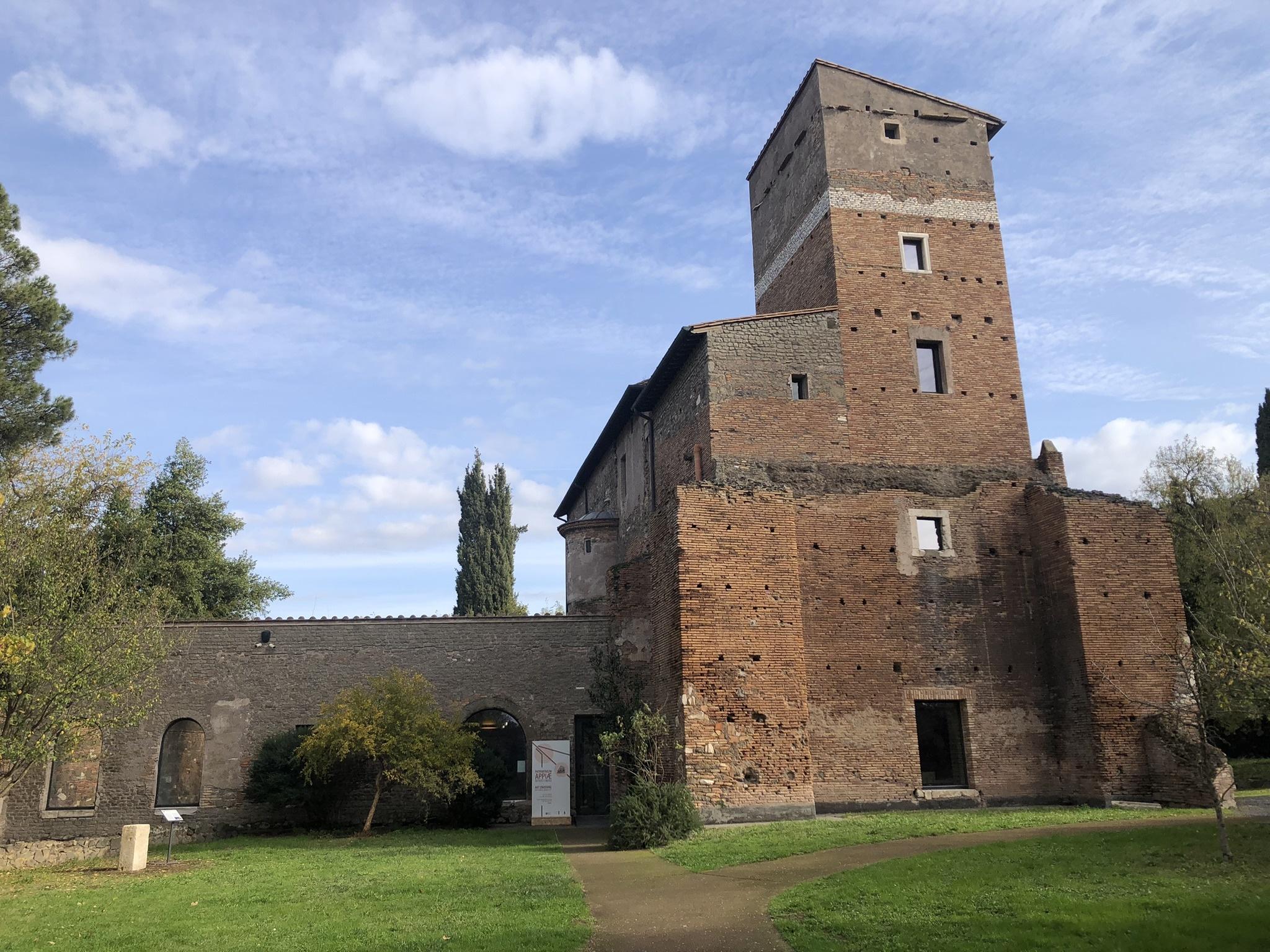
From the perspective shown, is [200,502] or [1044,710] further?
[200,502]

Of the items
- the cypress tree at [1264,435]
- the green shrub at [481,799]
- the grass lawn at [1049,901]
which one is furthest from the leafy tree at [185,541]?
the cypress tree at [1264,435]

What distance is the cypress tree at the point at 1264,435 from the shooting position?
3438 cm

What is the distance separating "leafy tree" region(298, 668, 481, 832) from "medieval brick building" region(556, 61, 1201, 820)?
4.10 metres

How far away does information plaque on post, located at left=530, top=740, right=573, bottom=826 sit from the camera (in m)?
18.4

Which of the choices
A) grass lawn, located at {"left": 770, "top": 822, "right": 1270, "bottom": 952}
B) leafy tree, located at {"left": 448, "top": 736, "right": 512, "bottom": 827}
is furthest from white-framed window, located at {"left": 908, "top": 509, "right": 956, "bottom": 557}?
leafy tree, located at {"left": 448, "top": 736, "right": 512, "bottom": 827}

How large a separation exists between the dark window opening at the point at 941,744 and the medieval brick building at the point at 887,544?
7 centimetres

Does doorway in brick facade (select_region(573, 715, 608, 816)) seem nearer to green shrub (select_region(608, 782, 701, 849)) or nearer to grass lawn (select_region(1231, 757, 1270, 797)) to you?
green shrub (select_region(608, 782, 701, 849))

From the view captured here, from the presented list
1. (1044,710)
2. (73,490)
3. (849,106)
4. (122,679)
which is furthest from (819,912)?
(73,490)

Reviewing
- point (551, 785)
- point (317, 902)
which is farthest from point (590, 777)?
point (317, 902)

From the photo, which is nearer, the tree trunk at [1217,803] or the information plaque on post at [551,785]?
the tree trunk at [1217,803]

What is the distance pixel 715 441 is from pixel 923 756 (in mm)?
9218

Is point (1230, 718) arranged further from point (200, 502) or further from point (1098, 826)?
point (200, 502)

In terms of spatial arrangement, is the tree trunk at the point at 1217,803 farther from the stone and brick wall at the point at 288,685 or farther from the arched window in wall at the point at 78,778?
the arched window in wall at the point at 78,778

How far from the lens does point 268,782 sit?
61.6 ft
